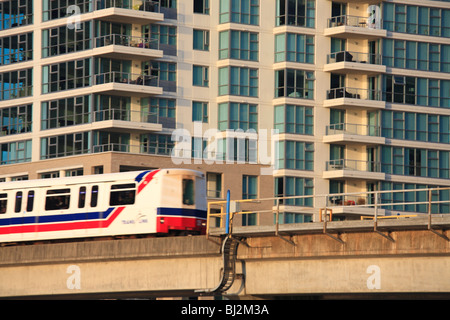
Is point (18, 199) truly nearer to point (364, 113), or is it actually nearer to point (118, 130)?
point (118, 130)

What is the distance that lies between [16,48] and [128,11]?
1098 centimetres

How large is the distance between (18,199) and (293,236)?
18.2m

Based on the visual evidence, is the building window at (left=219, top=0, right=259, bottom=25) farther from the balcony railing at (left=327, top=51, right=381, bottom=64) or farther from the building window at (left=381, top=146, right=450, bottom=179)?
the building window at (left=381, top=146, right=450, bottom=179)

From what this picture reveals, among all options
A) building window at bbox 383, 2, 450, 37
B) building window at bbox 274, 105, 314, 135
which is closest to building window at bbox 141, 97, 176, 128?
building window at bbox 274, 105, 314, 135

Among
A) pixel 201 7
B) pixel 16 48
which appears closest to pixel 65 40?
pixel 16 48

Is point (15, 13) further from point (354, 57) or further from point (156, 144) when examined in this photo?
point (354, 57)

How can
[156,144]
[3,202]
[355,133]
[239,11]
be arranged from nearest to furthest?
1. [3,202]
2. [156,144]
3. [239,11]
4. [355,133]

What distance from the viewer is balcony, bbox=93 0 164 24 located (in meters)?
81.9

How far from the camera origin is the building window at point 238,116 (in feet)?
281

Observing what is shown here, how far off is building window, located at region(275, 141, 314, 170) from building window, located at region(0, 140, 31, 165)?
1895 centimetres

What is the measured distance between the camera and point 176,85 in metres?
85.0

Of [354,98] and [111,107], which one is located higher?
[354,98]

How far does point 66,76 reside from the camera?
277 feet

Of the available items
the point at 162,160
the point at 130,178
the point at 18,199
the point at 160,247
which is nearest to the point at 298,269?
the point at 160,247
